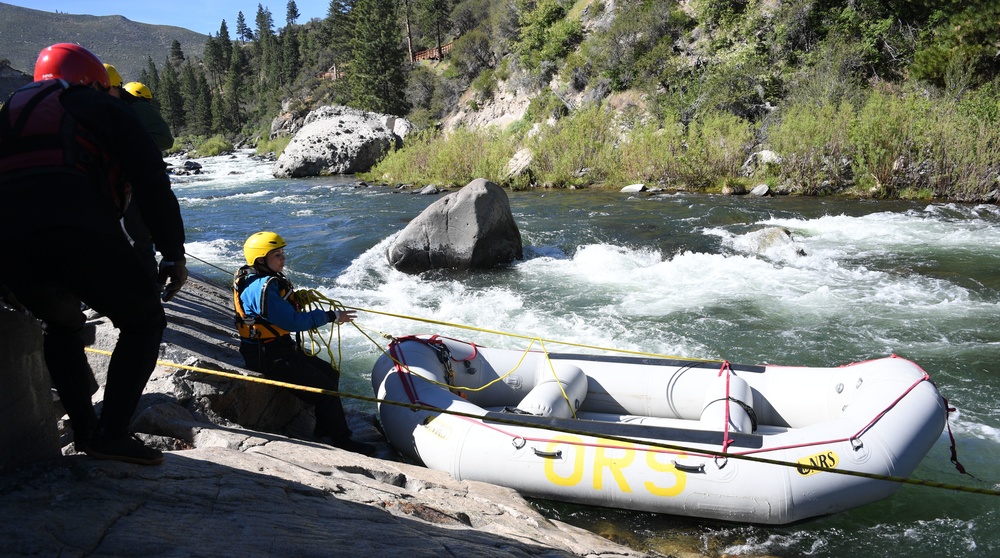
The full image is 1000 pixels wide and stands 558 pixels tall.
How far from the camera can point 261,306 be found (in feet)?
14.0

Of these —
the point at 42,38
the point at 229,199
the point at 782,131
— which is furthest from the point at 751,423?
the point at 42,38

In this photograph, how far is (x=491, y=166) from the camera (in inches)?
854

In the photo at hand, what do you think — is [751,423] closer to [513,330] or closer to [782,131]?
[513,330]

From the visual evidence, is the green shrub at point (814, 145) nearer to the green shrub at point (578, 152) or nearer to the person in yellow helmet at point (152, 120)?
the green shrub at point (578, 152)

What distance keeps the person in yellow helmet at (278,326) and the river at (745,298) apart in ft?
5.20

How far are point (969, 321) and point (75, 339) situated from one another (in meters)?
8.85

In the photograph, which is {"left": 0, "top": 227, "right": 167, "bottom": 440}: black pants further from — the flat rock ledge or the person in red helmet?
the flat rock ledge

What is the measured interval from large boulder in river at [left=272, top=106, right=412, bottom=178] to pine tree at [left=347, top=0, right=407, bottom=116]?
1642cm

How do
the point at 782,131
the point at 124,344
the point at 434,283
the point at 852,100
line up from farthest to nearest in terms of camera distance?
the point at 852,100, the point at 782,131, the point at 434,283, the point at 124,344

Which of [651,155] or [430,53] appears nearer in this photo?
[651,155]

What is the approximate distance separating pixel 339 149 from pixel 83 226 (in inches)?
1144

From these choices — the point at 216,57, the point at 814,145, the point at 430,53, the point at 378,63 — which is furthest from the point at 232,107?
the point at 814,145

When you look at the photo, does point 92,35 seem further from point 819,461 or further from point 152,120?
point 819,461

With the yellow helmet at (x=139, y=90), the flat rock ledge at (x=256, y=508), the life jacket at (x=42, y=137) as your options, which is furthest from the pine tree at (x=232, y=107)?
the life jacket at (x=42, y=137)
